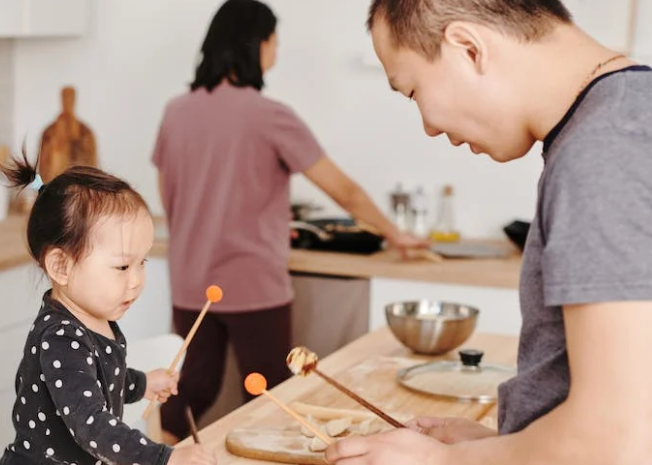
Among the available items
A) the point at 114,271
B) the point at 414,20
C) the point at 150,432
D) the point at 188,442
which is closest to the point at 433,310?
the point at 150,432

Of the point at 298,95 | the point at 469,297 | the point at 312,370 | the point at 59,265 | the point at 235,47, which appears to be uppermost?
the point at 235,47

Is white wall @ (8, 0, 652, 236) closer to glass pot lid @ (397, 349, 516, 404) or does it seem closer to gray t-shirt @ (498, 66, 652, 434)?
glass pot lid @ (397, 349, 516, 404)

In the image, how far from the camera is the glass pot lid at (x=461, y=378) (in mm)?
1885

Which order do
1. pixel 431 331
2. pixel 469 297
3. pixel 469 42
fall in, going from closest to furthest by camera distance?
pixel 469 42, pixel 431 331, pixel 469 297

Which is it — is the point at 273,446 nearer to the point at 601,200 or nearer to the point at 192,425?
the point at 192,425

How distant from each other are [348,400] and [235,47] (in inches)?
51.4

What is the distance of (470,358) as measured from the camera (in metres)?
2.02

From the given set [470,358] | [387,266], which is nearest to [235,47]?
[387,266]

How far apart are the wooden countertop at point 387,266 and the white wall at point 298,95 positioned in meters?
0.38

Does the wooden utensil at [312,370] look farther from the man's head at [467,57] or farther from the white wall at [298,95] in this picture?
the white wall at [298,95]

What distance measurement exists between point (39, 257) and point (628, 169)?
0.83 metres

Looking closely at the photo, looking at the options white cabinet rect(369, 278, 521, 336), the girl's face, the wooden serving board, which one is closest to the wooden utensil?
the wooden serving board

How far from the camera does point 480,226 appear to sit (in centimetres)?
359

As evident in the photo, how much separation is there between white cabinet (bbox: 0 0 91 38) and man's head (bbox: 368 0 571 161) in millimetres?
2489
